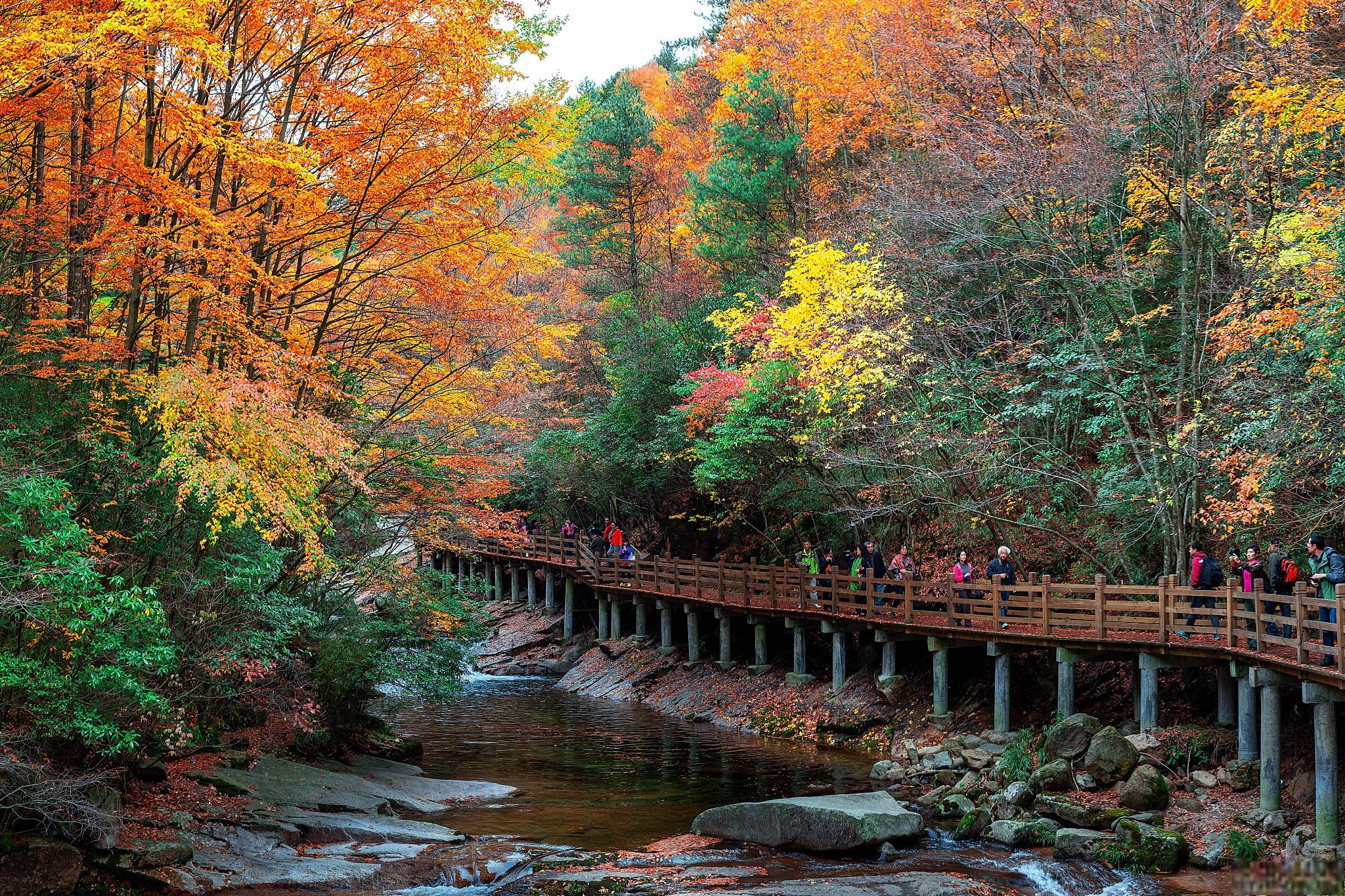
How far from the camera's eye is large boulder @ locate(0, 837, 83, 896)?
9.23 meters

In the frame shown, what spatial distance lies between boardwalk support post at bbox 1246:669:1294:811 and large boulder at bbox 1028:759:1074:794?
2.35m

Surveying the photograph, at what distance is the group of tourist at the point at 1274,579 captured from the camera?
12.1 metres

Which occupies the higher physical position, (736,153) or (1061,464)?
(736,153)

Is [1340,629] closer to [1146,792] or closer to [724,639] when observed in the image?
[1146,792]

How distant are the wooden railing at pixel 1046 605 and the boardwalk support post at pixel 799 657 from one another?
1.59 ft

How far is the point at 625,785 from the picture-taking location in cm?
1611

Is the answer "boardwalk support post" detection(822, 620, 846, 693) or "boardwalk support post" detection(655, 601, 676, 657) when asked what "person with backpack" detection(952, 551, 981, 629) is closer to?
"boardwalk support post" detection(822, 620, 846, 693)

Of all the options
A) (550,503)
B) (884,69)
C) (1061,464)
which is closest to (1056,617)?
(1061,464)

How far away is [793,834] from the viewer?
12203 millimetres

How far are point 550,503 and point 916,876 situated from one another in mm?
29271

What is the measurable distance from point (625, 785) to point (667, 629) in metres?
11.7

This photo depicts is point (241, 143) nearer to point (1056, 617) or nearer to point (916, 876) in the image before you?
point (916, 876)

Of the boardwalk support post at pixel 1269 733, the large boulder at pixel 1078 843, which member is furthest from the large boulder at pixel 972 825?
the boardwalk support post at pixel 1269 733

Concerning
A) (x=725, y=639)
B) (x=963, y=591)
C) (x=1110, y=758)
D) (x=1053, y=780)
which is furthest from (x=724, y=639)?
(x=1110, y=758)
